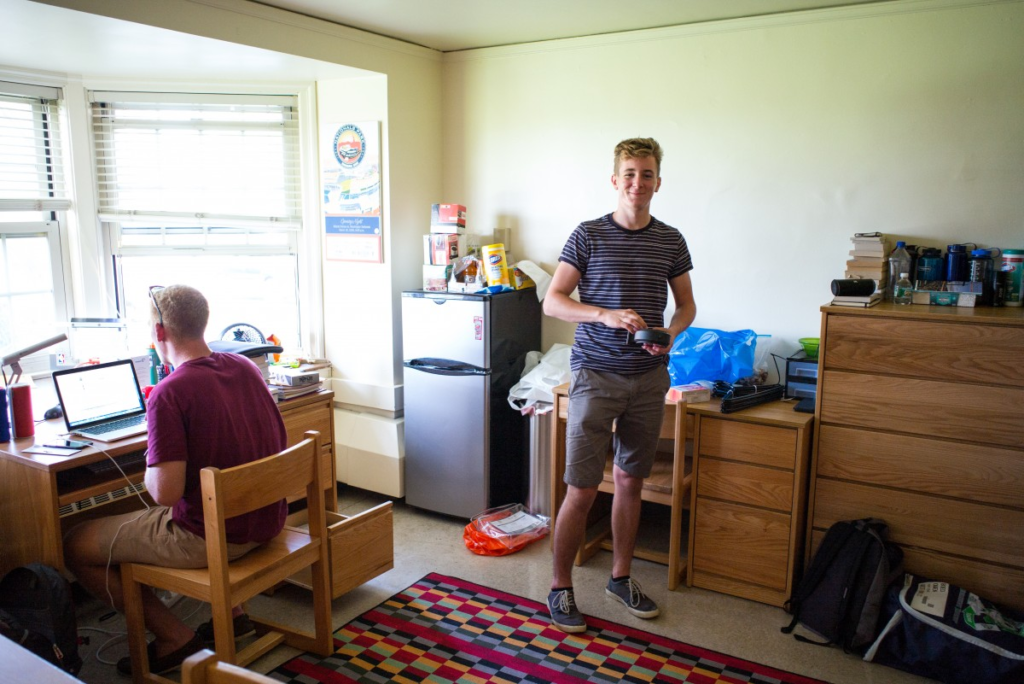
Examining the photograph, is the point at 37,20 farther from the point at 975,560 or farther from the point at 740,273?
the point at 975,560

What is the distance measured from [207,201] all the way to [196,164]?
182mm

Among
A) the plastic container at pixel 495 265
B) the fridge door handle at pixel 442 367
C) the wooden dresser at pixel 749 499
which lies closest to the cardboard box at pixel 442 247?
the plastic container at pixel 495 265

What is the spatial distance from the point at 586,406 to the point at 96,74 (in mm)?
2705

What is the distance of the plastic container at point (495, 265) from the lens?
11.8 feet

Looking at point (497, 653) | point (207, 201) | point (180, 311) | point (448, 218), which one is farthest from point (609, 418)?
point (207, 201)

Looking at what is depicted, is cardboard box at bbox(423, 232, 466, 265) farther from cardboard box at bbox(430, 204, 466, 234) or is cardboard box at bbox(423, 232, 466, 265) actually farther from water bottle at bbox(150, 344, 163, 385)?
water bottle at bbox(150, 344, 163, 385)

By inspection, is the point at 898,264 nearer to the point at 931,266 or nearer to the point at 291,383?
the point at 931,266

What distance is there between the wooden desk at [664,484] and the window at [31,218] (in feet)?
7.37

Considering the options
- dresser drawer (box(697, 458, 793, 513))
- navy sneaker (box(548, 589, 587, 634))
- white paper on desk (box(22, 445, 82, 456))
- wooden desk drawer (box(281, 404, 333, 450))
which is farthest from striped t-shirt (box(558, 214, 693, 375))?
white paper on desk (box(22, 445, 82, 456))

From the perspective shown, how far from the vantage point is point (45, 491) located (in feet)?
7.59

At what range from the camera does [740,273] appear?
338cm

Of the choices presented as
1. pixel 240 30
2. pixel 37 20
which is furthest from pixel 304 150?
pixel 37 20

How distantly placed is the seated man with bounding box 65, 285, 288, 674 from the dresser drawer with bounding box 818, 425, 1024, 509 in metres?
1.92

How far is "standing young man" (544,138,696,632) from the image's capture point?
8.41 feet
